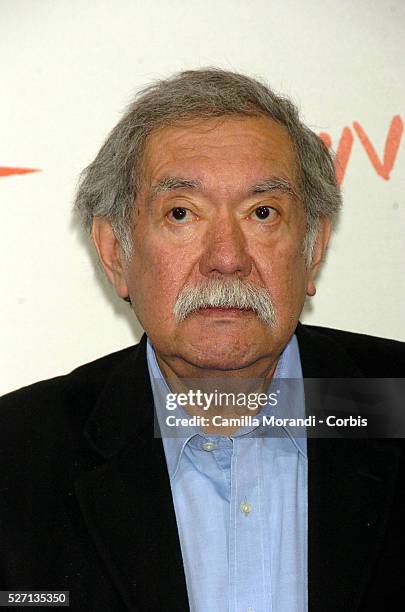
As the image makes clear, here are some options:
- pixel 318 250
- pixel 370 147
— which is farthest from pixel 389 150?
pixel 318 250

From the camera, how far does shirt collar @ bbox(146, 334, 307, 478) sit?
159 cm

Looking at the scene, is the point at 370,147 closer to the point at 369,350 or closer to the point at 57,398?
the point at 369,350

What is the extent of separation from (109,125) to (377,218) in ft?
2.05

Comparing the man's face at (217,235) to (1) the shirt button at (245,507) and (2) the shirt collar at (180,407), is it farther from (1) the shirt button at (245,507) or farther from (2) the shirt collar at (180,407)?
(1) the shirt button at (245,507)

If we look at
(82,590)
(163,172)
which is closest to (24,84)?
(163,172)

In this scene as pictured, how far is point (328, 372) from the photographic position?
1.72 metres

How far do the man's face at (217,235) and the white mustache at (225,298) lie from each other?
0.03 ft

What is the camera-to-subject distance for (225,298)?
1.49 meters

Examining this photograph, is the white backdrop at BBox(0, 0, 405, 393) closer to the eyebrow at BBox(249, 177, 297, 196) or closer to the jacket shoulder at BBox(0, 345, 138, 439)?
the jacket shoulder at BBox(0, 345, 138, 439)

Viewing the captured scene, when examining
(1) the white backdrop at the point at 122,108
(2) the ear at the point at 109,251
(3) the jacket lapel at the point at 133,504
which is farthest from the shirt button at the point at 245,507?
(1) the white backdrop at the point at 122,108

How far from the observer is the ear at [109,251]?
1.71 meters

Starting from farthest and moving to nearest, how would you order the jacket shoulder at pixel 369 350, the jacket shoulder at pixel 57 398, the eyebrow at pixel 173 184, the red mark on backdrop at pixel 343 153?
the red mark on backdrop at pixel 343 153 < the jacket shoulder at pixel 369 350 < the jacket shoulder at pixel 57 398 < the eyebrow at pixel 173 184

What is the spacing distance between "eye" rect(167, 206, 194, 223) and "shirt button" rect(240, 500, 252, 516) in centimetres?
48

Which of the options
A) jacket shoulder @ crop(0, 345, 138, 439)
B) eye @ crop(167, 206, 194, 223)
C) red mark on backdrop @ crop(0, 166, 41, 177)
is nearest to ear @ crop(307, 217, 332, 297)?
eye @ crop(167, 206, 194, 223)
